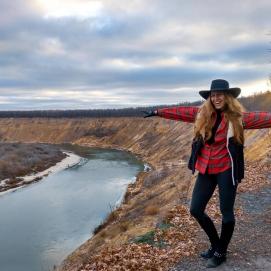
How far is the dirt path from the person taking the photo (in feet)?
22.6

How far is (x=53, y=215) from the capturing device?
26.7 m

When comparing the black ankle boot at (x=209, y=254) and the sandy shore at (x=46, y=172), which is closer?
the black ankle boot at (x=209, y=254)

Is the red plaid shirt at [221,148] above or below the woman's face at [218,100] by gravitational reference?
below

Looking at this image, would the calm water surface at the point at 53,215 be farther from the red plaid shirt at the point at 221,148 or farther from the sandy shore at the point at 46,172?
the red plaid shirt at the point at 221,148

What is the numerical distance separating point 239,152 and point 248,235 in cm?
312

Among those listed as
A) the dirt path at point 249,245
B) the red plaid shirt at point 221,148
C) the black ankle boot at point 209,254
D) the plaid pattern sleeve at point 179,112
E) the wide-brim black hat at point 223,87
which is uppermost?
the wide-brim black hat at point 223,87

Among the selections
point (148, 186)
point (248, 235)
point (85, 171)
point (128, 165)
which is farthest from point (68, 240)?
point (128, 165)

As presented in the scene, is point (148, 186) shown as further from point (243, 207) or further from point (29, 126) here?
point (29, 126)

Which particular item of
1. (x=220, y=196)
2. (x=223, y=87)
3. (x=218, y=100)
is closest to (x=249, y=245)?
(x=220, y=196)

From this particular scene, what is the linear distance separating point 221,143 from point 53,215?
22113mm

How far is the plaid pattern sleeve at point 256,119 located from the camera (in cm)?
599

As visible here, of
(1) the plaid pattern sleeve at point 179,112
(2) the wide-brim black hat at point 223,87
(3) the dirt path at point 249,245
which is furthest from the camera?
(3) the dirt path at point 249,245

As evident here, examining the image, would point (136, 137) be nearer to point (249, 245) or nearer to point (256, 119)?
point (249, 245)

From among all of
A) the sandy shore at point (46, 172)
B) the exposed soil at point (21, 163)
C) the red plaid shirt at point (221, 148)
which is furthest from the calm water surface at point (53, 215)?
the red plaid shirt at point (221, 148)
